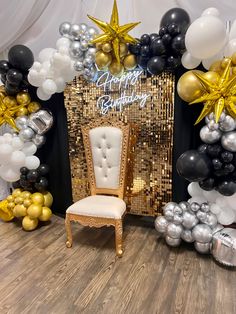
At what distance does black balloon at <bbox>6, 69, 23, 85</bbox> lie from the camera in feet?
8.71

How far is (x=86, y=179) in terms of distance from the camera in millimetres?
2980

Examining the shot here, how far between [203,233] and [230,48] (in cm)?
145

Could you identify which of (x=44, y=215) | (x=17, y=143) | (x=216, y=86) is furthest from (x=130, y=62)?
(x=44, y=215)

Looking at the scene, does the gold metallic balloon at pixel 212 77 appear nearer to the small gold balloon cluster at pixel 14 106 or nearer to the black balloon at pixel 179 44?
the black balloon at pixel 179 44

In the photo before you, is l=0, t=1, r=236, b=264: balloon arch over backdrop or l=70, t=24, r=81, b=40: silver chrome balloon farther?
l=70, t=24, r=81, b=40: silver chrome balloon

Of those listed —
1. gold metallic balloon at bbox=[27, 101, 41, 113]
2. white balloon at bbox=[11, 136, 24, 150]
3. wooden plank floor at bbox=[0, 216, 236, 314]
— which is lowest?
wooden plank floor at bbox=[0, 216, 236, 314]

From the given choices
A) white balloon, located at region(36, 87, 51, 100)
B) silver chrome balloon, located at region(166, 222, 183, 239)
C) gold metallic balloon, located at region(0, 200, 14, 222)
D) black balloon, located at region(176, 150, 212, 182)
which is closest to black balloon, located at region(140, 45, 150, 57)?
black balloon, located at region(176, 150, 212, 182)

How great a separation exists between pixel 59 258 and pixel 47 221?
858 mm

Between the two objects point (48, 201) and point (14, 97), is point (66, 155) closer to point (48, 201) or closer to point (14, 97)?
point (48, 201)

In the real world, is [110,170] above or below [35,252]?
above

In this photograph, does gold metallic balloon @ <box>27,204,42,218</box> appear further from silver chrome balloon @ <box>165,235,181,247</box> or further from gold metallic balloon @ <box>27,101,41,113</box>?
silver chrome balloon @ <box>165,235,181,247</box>

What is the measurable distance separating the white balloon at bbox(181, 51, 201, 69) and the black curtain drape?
259 mm

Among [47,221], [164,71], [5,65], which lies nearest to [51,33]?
[5,65]

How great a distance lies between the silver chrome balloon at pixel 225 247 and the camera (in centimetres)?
201
